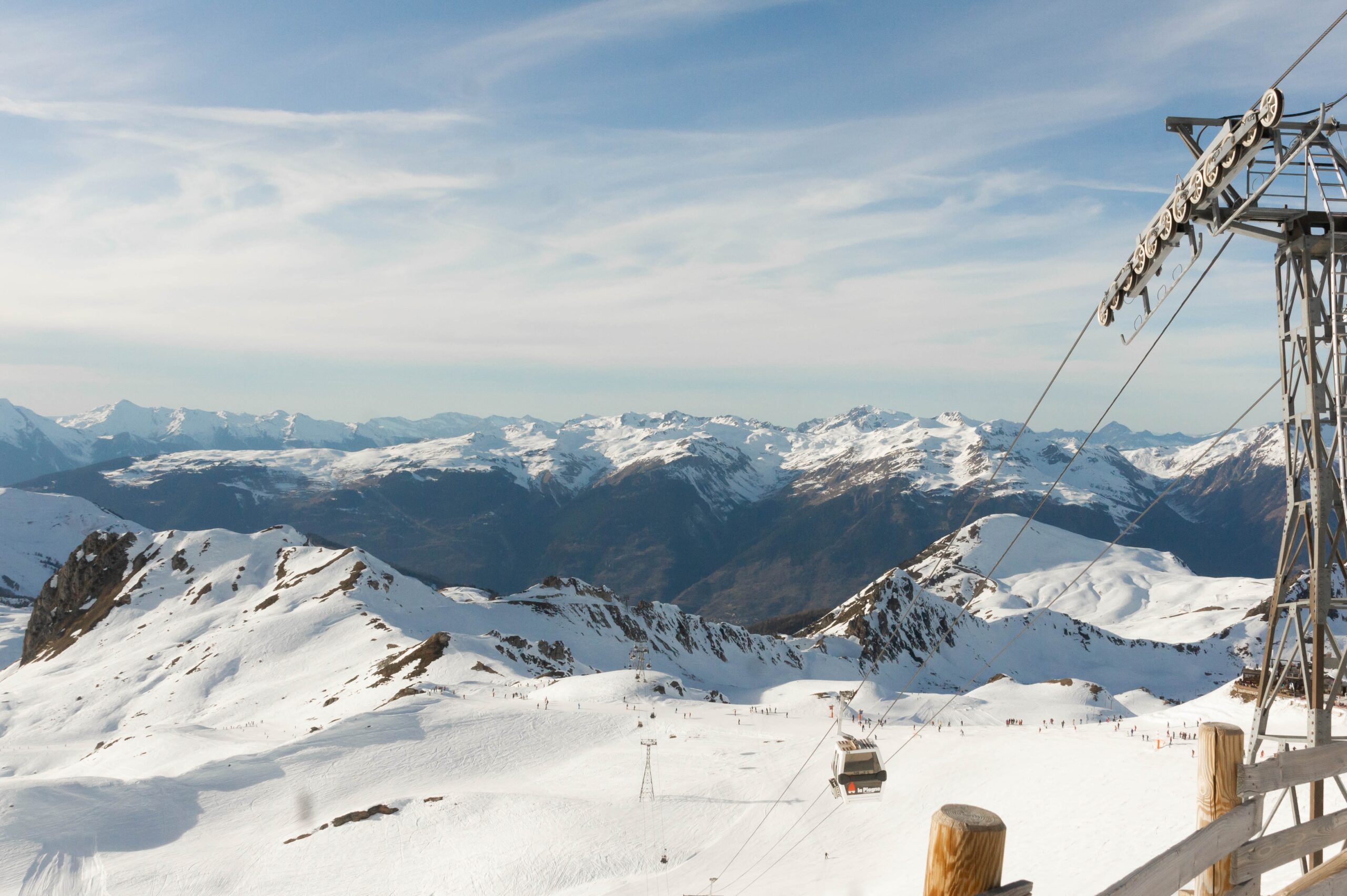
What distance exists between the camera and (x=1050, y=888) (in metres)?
29.7

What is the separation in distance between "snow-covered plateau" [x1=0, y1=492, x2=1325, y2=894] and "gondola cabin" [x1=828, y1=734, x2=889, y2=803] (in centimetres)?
1004

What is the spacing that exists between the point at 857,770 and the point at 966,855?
23.9 meters

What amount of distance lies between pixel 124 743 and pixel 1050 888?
78.2 metres

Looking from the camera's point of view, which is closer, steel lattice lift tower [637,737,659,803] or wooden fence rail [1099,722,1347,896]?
wooden fence rail [1099,722,1347,896]

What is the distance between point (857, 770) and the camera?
2581 centimetres

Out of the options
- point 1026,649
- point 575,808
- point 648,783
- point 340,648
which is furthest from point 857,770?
point 1026,649

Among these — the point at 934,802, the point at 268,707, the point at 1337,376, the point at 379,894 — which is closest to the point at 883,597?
the point at 268,707

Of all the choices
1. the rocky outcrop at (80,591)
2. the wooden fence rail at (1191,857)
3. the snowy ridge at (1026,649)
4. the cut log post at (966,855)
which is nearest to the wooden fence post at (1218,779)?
the wooden fence rail at (1191,857)

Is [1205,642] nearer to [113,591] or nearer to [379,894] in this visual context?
[379,894]

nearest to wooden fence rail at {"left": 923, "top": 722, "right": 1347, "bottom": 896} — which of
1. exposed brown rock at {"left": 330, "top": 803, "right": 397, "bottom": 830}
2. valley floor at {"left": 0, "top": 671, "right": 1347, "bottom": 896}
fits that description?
valley floor at {"left": 0, "top": 671, "right": 1347, "bottom": 896}

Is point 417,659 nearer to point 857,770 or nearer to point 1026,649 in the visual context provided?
point 857,770

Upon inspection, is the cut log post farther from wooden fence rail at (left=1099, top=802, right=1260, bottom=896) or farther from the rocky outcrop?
the rocky outcrop

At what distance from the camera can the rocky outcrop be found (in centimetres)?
14375

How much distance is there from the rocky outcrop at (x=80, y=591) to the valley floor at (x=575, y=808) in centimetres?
9769
